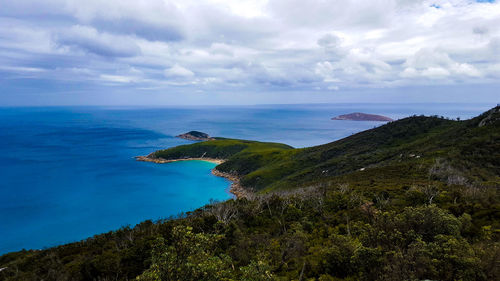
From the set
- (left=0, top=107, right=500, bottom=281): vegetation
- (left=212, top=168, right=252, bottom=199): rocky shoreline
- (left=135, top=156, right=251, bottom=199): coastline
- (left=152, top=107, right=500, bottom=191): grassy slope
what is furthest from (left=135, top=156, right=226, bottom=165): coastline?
(left=0, top=107, right=500, bottom=281): vegetation

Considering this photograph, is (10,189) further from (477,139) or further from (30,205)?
A: (477,139)

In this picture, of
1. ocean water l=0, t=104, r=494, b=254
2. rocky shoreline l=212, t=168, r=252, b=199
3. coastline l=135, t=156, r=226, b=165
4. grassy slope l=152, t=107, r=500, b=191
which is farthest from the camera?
coastline l=135, t=156, r=226, b=165

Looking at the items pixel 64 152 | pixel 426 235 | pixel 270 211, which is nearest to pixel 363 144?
pixel 270 211

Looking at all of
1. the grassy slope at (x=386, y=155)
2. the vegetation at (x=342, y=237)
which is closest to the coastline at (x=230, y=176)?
the grassy slope at (x=386, y=155)

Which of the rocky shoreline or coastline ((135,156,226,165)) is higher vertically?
coastline ((135,156,226,165))

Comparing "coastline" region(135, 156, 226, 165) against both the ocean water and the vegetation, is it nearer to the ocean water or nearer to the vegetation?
the ocean water

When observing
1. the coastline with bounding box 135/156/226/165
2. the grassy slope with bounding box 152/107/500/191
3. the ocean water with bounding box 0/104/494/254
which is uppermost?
the grassy slope with bounding box 152/107/500/191

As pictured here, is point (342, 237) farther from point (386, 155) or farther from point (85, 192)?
point (85, 192)

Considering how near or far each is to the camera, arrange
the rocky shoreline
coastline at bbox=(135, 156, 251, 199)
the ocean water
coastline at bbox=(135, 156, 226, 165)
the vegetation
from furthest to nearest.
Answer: coastline at bbox=(135, 156, 226, 165) → coastline at bbox=(135, 156, 251, 199) → the rocky shoreline → the ocean water → the vegetation
